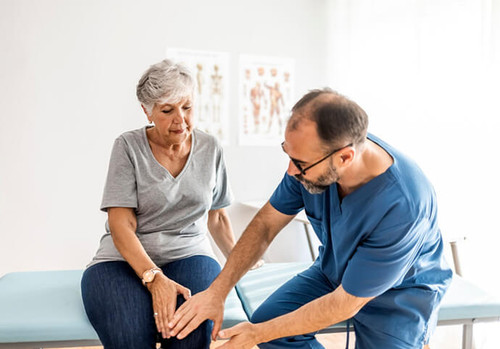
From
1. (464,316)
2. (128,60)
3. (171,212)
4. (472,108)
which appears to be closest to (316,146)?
(171,212)

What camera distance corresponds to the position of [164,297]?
1.37 metres

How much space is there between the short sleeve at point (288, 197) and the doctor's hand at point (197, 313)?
36 cm

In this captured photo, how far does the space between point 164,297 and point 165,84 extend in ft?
2.20

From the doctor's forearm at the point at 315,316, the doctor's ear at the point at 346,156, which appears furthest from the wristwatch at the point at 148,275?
the doctor's ear at the point at 346,156

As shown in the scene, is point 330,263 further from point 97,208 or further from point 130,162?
point 97,208

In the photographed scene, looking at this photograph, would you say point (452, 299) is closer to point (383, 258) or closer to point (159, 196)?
point (383, 258)

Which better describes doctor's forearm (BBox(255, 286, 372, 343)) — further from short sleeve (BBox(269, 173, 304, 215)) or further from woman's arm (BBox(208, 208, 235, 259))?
woman's arm (BBox(208, 208, 235, 259))

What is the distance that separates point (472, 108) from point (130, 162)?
→ 1619 mm

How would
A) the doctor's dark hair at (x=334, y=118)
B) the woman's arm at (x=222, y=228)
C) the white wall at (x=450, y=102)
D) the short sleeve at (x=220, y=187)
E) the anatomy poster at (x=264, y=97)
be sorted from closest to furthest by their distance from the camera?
the doctor's dark hair at (x=334, y=118)
the short sleeve at (x=220, y=187)
the woman's arm at (x=222, y=228)
the white wall at (x=450, y=102)
the anatomy poster at (x=264, y=97)

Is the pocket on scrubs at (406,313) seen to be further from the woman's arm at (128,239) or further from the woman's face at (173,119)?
the woman's face at (173,119)

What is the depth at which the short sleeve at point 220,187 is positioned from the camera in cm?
173

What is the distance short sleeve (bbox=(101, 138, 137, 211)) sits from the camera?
1523 millimetres

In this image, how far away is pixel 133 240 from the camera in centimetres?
149

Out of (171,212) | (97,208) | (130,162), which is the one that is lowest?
(97,208)
